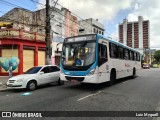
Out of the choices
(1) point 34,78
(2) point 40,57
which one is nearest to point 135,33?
(2) point 40,57

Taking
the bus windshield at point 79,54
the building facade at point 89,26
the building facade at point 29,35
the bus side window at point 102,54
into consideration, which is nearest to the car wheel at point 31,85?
the bus windshield at point 79,54

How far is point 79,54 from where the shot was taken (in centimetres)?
1091

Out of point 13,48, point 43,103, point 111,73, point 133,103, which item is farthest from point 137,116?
point 13,48

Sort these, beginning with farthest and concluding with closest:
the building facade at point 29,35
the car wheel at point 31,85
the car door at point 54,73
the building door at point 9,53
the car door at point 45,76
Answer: the building door at point 9,53 → the building facade at point 29,35 → the car door at point 54,73 → the car door at point 45,76 → the car wheel at point 31,85

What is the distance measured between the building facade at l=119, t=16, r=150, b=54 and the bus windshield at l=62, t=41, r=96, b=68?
34.3m

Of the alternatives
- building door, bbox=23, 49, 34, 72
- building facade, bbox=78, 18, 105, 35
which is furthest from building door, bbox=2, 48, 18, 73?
building facade, bbox=78, 18, 105, 35

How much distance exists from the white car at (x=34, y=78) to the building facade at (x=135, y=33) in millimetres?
33100

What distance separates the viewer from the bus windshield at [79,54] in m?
10.6

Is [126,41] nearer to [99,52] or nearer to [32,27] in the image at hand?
[32,27]

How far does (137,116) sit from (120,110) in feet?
2.49

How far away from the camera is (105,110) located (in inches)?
267

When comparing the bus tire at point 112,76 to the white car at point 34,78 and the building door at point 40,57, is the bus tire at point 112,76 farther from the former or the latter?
the building door at point 40,57

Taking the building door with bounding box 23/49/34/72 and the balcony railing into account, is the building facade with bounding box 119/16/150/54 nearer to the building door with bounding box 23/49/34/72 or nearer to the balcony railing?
the building door with bounding box 23/49/34/72

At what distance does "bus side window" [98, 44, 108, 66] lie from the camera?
426 inches
